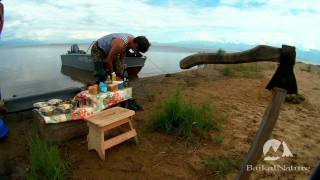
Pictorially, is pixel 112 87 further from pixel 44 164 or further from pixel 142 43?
pixel 44 164

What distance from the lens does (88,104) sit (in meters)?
4.89

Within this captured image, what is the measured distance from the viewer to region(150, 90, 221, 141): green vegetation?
15.1 feet

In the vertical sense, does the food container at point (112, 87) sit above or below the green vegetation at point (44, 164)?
above

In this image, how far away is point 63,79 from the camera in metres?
16.6

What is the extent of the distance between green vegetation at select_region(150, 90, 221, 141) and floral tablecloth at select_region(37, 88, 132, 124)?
37.3 inches

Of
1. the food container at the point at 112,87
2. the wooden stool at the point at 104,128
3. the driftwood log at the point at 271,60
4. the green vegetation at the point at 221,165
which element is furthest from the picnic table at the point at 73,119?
the driftwood log at the point at 271,60

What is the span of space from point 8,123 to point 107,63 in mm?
2307

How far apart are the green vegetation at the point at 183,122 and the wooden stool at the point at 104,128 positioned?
61cm

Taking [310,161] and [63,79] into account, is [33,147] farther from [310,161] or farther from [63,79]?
[63,79]

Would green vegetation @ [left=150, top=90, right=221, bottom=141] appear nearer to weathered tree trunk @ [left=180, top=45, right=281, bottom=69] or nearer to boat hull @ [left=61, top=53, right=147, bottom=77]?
weathered tree trunk @ [left=180, top=45, right=281, bottom=69]

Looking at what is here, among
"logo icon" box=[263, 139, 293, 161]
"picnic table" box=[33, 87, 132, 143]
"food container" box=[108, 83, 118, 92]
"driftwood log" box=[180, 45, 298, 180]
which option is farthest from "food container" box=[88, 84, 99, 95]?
"driftwood log" box=[180, 45, 298, 180]

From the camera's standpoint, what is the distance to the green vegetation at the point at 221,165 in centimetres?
358

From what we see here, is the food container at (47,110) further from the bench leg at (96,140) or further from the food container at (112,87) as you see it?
the food container at (112,87)

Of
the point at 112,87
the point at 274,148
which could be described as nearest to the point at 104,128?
the point at 112,87
